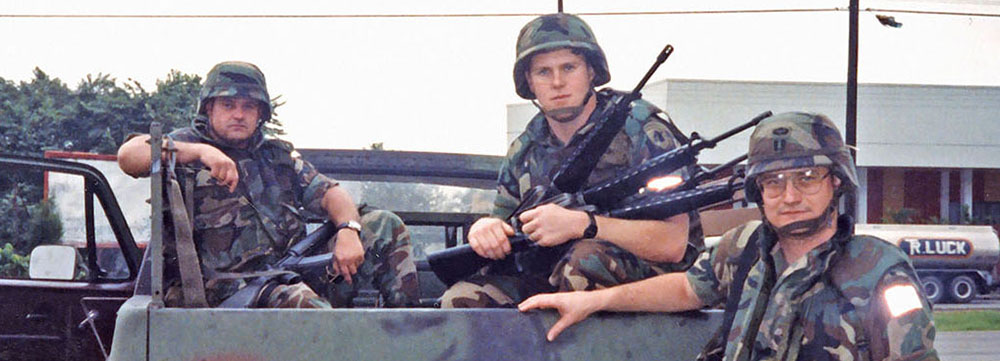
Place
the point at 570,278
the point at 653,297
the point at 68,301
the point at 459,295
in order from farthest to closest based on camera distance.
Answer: the point at 68,301 → the point at 459,295 → the point at 570,278 → the point at 653,297

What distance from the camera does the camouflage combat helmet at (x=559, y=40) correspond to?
3957 millimetres

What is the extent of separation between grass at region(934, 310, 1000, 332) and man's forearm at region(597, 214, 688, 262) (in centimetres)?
1914

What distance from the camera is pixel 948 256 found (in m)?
33.2

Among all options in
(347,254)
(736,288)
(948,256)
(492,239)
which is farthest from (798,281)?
(948,256)

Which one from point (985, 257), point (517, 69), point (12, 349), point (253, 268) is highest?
point (517, 69)

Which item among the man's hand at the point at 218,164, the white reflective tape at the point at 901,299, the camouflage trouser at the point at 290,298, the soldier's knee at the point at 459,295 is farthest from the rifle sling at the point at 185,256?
the white reflective tape at the point at 901,299

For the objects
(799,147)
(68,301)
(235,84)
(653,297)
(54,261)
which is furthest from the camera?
(68,301)

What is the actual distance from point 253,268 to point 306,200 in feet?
1.07

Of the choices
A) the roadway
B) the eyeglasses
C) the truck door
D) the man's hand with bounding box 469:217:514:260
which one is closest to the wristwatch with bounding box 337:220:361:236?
the man's hand with bounding box 469:217:514:260

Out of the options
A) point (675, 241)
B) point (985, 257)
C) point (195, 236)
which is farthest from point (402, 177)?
point (985, 257)

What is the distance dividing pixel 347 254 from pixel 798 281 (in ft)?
5.31

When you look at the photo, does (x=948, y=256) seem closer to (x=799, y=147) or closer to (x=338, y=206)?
(x=338, y=206)

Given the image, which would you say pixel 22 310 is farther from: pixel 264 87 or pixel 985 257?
pixel 985 257

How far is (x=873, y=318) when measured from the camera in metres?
2.71
